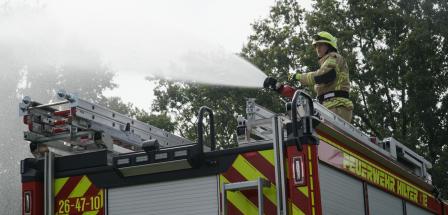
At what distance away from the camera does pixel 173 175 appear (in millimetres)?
5285

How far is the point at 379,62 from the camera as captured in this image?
970 inches

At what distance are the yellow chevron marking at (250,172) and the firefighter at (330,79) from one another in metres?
2.10

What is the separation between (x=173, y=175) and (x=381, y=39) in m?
21.8

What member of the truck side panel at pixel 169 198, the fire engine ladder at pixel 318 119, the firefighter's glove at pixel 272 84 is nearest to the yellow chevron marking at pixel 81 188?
the truck side panel at pixel 169 198

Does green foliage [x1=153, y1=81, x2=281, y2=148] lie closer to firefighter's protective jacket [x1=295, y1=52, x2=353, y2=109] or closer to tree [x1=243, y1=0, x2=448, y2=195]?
tree [x1=243, y1=0, x2=448, y2=195]

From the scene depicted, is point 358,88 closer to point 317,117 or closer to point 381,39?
point 381,39

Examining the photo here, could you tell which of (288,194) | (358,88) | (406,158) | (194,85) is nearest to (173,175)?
(288,194)

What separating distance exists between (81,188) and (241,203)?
1.33 metres

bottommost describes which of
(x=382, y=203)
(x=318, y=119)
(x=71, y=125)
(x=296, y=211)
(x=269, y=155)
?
(x=296, y=211)

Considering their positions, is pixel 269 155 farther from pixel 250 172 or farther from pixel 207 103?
pixel 207 103

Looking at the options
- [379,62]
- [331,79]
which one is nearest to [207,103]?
[379,62]

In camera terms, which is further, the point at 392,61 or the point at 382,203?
the point at 392,61

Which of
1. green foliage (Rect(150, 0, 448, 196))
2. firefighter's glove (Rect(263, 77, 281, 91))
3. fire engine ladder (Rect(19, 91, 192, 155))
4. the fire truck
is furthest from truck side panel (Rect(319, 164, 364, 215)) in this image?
green foliage (Rect(150, 0, 448, 196))

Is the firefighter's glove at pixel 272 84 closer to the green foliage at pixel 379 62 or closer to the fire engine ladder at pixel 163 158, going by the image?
the fire engine ladder at pixel 163 158
